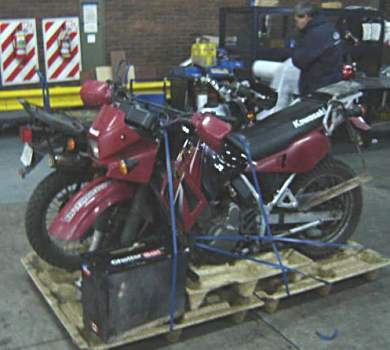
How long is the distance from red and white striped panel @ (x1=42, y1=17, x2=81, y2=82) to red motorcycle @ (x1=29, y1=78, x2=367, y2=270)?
4523 millimetres

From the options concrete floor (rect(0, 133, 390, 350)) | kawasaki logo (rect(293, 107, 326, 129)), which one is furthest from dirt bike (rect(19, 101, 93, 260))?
kawasaki logo (rect(293, 107, 326, 129))

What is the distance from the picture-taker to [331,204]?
3.86 m

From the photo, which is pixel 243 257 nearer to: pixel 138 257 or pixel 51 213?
pixel 138 257

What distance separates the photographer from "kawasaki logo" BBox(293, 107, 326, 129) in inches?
144

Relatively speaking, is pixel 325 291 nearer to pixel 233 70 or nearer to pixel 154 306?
pixel 154 306

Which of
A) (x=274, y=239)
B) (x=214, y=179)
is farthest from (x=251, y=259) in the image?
(x=214, y=179)

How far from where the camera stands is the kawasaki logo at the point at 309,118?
12.0ft

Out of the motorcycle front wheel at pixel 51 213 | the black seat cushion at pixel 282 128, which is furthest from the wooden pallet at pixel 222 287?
the black seat cushion at pixel 282 128

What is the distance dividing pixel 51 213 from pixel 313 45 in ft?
9.17

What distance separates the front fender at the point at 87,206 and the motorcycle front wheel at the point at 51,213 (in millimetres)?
271

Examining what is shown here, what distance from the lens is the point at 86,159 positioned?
3404 mm

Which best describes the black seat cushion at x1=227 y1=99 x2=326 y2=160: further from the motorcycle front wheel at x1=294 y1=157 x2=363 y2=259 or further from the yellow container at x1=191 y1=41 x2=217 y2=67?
the yellow container at x1=191 y1=41 x2=217 y2=67

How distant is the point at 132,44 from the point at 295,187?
5377mm

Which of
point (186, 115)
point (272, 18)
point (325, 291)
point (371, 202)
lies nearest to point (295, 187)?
point (325, 291)
